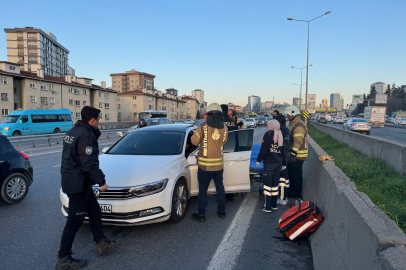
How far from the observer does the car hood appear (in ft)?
14.1

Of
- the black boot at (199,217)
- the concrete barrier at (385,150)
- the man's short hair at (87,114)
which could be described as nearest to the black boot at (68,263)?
the man's short hair at (87,114)

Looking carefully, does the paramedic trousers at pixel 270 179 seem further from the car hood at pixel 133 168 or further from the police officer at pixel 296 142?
the car hood at pixel 133 168

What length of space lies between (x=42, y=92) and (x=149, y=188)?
53.6 metres

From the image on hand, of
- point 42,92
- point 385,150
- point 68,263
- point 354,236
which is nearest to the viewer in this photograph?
point 354,236

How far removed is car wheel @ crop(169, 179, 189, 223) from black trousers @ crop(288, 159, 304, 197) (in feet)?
8.86

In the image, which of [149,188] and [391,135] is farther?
[391,135]

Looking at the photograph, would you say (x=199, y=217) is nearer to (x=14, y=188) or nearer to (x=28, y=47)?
(x=14, y=188)

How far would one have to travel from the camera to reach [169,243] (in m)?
4.15

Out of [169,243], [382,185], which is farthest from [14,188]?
[382,185]

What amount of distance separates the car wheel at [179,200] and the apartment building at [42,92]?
46.9 m

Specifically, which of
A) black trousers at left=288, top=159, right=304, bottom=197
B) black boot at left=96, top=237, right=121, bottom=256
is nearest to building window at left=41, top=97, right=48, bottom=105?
black trousers at left=288, top=159, right=304, bottom=197

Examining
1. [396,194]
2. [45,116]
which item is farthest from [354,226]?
[45,116]

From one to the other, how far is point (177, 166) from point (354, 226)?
2.94 m

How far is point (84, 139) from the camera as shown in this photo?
137 inches
